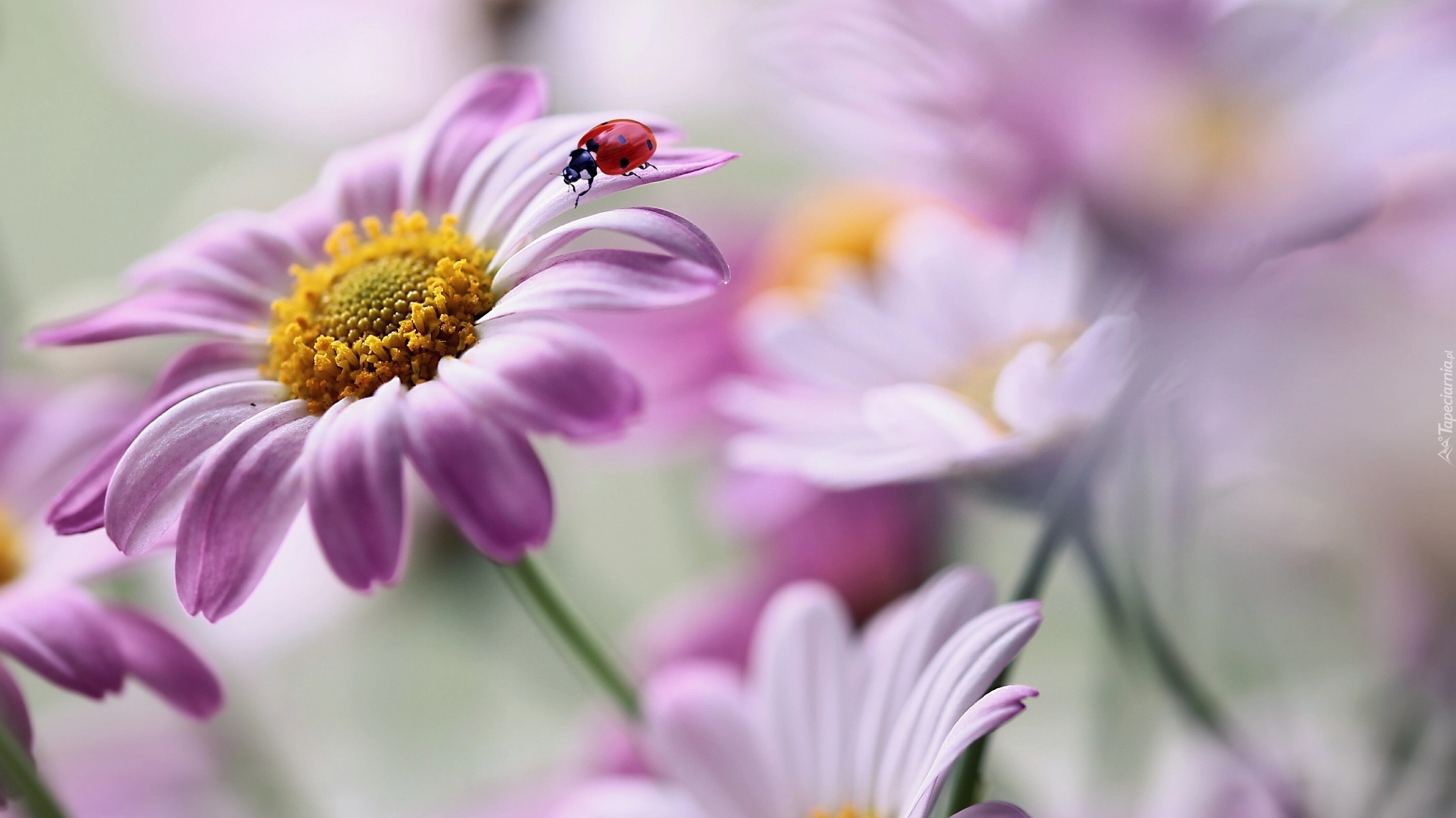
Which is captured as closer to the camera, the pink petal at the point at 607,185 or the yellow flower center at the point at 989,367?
the pink petal at the point at 607,185

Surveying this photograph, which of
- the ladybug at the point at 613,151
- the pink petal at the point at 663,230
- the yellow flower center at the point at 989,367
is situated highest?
the ladybug at the point at 613,151

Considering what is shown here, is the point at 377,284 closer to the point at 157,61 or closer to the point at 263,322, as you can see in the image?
the point at 263,322

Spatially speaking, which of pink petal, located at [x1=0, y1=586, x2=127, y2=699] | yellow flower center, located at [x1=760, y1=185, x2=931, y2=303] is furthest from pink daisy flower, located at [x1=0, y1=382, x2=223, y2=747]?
yellow flower center, located at [x1=760, y1=185, x2=931, y2=303]

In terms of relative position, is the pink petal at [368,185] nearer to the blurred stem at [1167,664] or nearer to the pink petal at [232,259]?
the pink petal at [232,259]

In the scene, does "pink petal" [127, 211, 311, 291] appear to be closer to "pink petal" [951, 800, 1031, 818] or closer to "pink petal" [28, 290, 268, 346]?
"pink petal" [28, 290, 268, 346]

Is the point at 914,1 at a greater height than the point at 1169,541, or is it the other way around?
the point at 914,1

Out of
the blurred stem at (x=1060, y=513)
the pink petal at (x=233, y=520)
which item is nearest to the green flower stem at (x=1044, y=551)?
the blurred stem at (x=1060, y=513)

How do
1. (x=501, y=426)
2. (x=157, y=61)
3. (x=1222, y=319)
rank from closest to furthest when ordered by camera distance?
(x=501, y=426) → (x=1222, y=319) → (x=157, y=61)

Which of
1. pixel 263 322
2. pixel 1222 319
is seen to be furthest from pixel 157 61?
pixel 1222 319
